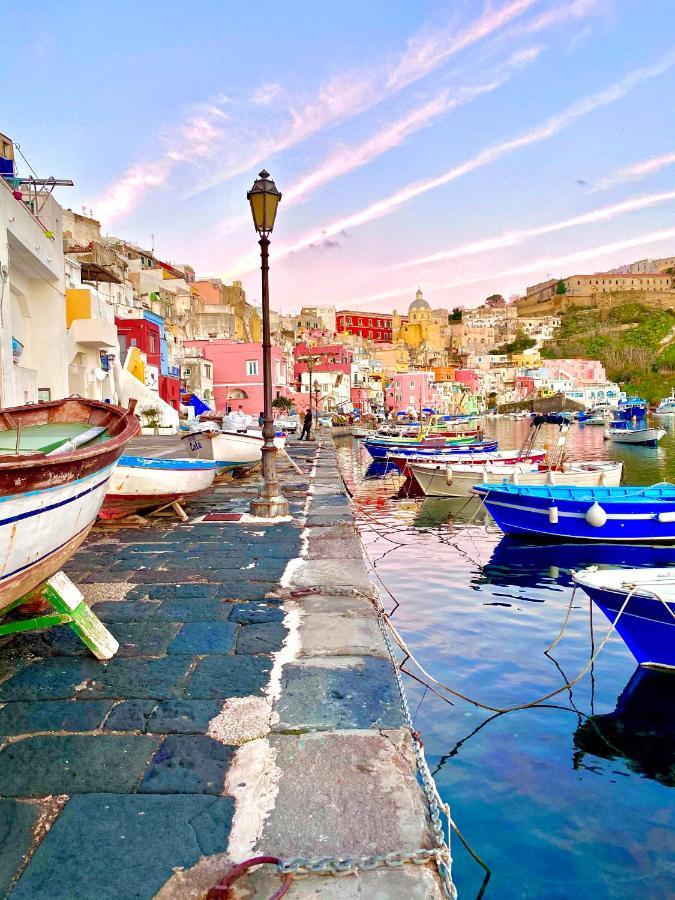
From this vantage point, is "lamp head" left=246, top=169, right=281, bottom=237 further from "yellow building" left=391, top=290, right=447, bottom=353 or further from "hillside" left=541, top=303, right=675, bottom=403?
"yellow building" left=391, top=290, right=447, bottom=353

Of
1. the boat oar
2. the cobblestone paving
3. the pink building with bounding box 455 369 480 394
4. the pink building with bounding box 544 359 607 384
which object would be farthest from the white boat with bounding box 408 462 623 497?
the pink building with bounding box 544 359 607 384

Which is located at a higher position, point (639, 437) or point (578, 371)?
point (578, 371)

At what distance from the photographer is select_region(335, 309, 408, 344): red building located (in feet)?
458

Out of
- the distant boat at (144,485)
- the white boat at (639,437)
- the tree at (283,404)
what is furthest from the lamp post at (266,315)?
the tree at (283,404)

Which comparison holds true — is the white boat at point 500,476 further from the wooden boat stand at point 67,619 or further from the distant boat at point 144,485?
the wooden boat stand at point 67,619

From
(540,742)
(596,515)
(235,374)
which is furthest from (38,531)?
(235,374)

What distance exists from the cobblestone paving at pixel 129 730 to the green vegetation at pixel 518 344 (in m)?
150

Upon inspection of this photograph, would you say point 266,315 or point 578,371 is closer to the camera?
point 266,315

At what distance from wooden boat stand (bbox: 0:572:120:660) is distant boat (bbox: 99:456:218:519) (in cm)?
445

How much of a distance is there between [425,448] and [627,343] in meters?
133

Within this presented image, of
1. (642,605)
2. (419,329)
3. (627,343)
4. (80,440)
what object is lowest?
(642,605)

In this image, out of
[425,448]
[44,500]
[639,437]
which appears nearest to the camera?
[44,500]

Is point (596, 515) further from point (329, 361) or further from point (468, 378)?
point (468, 378)

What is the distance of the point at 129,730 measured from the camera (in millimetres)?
3162
